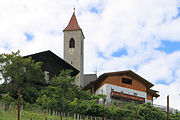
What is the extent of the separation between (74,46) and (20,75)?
2464cm

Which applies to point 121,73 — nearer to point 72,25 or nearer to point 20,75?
point 20,75

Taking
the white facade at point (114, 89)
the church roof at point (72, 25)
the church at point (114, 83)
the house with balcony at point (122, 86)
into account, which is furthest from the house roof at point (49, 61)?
the church roof at point (72, 25)

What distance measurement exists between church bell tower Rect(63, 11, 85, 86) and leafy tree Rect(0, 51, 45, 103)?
21.0 metres

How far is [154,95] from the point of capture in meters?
48.5

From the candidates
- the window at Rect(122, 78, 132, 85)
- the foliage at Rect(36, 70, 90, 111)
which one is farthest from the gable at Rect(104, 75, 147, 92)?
the foliage at Rect(36, 70, 90, 111)

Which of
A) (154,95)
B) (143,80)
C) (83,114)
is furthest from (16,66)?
(154,95)

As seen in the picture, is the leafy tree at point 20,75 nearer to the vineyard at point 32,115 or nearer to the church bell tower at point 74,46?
the vineyard at point 32,115

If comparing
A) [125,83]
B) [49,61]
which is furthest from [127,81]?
[49,61]

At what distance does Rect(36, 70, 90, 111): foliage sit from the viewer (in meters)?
30.5

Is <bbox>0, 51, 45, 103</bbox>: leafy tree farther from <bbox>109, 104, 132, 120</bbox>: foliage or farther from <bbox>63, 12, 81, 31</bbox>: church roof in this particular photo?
<bbox>63, 12, 81, 31</bbox>: church roof

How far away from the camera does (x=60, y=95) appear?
31922 mm

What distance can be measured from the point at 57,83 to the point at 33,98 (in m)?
2.73

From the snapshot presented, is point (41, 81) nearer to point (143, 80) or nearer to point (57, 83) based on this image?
point (57, 83)

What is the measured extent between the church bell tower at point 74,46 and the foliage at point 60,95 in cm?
2045
